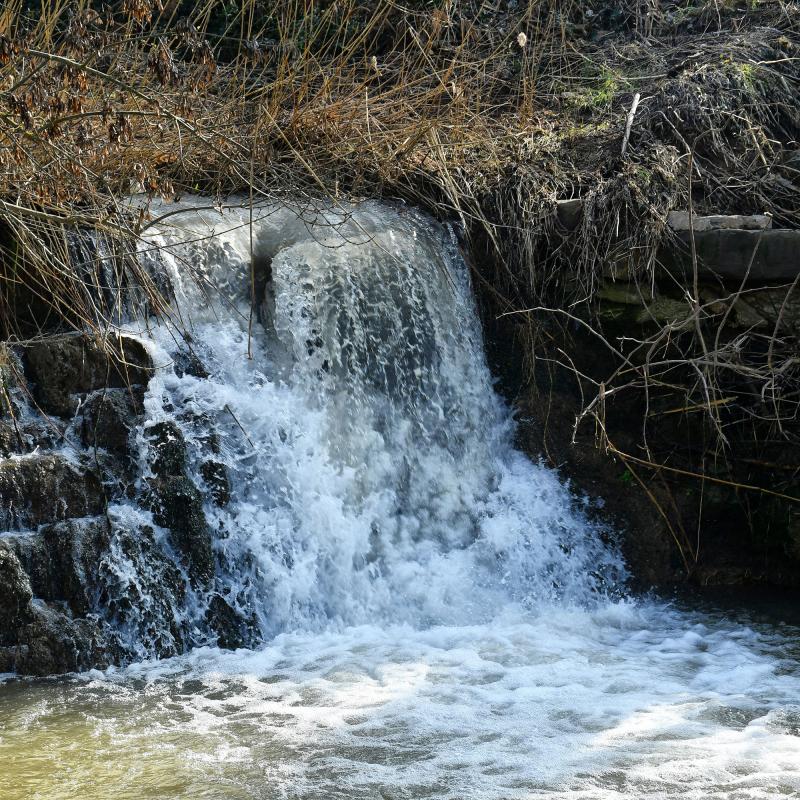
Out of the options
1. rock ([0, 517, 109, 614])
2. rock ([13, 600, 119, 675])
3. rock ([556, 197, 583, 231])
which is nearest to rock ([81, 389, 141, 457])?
rock ([0, 517, 109, 614])

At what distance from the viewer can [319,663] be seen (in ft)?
13.9

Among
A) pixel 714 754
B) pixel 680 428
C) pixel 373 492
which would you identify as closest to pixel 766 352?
pixel 680 428

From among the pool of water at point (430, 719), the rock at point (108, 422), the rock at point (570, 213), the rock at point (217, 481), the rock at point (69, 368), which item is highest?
the rock at point (570, 213)

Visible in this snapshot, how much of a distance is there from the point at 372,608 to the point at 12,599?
1515 mm

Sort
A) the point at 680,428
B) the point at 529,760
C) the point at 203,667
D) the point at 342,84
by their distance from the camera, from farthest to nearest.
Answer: the point at 342,84
the point at 680,428
the point at 203,667
the point at 529,760

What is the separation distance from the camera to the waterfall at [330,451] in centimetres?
455

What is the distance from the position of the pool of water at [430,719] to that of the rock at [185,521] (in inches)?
15.4

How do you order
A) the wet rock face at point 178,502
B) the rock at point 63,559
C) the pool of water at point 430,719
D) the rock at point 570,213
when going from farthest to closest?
1. the rock at point 570,213
2. the wet rock face at point 178,502
3. the rock at point 63,559
4. the pool of water at point 430,719

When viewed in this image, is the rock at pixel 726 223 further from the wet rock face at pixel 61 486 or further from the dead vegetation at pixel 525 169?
the wet rock face at pixel 61 486

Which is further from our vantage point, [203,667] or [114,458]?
[114,458]

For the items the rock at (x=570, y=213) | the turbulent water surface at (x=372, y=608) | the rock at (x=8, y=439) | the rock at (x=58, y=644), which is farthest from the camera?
the rock at (x=570, y=213)

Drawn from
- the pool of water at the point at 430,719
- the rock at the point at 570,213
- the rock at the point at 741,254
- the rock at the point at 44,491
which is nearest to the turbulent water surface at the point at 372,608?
the pool of water at the point at 430,719

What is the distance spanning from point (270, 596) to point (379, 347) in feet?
4.63

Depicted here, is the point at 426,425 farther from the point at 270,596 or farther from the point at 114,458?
the point at 114,458
